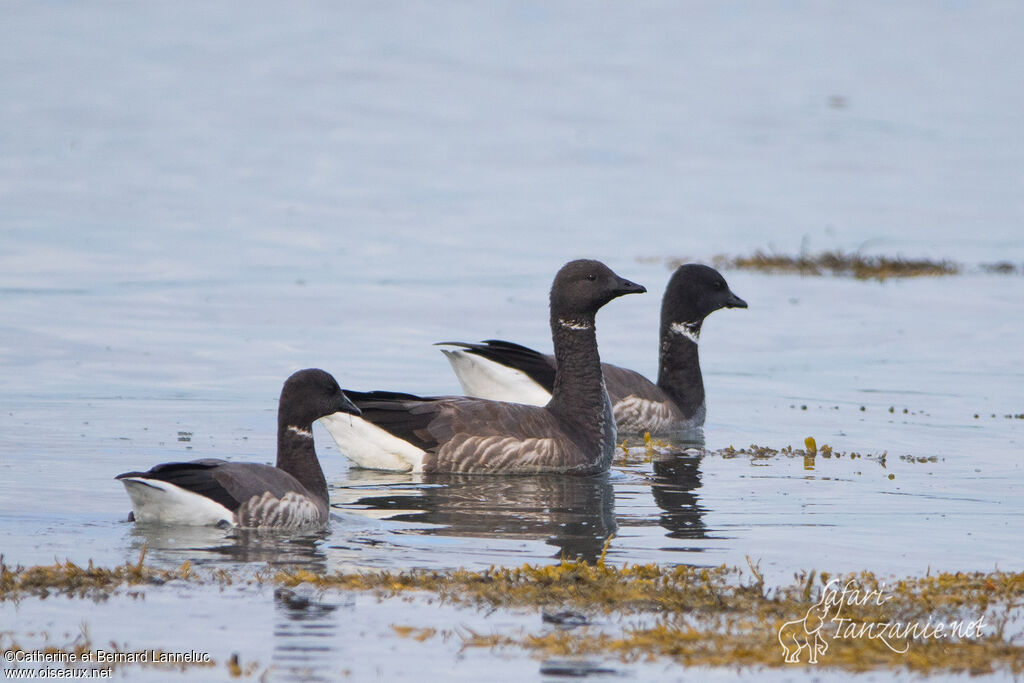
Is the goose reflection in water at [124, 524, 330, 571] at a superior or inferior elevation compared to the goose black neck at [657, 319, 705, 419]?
inferior

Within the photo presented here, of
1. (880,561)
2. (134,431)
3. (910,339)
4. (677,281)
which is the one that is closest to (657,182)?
(910,339)

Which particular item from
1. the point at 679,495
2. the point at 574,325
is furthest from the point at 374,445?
the point at 679,495

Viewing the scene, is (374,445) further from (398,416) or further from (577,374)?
(577,374)

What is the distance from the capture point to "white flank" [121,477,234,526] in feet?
36.1

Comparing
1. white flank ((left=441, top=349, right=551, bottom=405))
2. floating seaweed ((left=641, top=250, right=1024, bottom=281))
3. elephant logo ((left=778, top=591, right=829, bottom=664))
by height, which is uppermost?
floating seaweed ((left=641, top=250, right=1024, bottom=281))

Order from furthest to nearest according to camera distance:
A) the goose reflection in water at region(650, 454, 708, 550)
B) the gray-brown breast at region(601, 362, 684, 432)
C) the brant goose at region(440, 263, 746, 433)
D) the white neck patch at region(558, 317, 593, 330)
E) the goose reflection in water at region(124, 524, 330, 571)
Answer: the gray-brown breast at region(601, 362, 684, 432) → the brant goose at region(440, 263, 746, 433) → the white neck patch at region(558, 317, 593, 330) → the goose reflection in water at region(650, 454, 708, 550) → the goose reflection in water at region(124, 524, 330, 571)

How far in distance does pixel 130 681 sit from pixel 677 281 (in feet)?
40.7

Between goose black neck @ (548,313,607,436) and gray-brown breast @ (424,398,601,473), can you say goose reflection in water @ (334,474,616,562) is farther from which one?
goose black neck @ (548,313,607,436)

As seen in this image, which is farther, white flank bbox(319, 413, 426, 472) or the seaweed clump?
the seaweed clump

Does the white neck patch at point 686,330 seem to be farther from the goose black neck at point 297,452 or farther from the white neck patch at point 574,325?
the goose black neck at point 297,452

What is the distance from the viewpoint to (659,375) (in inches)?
760

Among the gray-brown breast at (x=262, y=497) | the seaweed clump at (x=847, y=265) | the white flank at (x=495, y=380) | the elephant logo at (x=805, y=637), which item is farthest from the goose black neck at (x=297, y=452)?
the seaweed clump at (x=847, y=265)

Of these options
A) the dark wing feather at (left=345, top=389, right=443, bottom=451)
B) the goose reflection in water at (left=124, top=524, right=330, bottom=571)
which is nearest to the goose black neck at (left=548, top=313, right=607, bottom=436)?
the dark wing feather at (left=345, top=389, right=443, bottom=451)

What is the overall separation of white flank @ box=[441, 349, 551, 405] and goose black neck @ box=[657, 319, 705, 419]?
1.88 m
